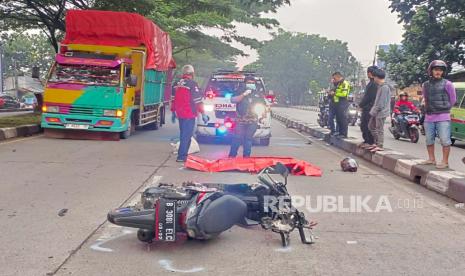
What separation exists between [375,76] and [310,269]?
26.2 feet

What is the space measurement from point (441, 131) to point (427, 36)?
17411mm

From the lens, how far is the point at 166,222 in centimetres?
416


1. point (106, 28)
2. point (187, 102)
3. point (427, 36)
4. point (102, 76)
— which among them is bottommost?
point (187, 102)

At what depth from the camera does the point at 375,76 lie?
11156mm

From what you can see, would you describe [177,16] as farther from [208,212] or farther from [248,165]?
[208,212]

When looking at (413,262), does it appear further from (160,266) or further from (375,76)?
(375,76)

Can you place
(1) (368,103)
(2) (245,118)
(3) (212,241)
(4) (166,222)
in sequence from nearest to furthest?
1. (4) (166,222)
2. (3) (212,241)
3. (2) (245,118)
4. (1) (368,103)

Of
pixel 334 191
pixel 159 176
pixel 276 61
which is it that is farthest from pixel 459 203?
pixel 276 61

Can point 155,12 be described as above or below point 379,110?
above

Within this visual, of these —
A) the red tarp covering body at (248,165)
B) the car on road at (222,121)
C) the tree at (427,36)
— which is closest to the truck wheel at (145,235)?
the red tarp covering body at (248,165)

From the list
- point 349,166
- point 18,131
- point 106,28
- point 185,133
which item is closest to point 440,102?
point 349,166

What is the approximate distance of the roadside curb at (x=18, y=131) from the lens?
13.3m

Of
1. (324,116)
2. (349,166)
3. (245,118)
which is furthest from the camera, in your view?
(324,116)

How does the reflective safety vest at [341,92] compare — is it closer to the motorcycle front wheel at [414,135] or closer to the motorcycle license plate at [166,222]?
the motorcycle front wheel at [414,135]
